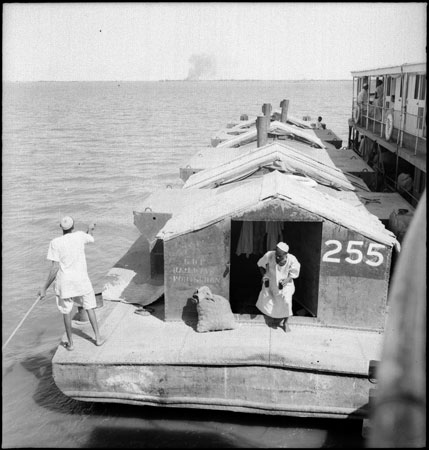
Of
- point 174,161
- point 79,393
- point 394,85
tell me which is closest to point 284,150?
point 394,85

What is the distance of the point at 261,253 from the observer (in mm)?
9766

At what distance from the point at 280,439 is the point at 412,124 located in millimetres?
10109

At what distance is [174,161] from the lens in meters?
A: 32.3

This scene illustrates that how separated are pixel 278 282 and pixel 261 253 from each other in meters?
2.56

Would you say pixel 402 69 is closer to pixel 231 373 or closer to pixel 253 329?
pixel 253 329

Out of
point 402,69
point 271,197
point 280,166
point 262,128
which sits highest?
point 402,69

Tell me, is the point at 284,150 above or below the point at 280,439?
above

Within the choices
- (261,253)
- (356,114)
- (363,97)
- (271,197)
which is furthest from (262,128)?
(356,114)

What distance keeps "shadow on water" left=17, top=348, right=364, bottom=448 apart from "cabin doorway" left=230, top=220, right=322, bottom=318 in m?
1.49

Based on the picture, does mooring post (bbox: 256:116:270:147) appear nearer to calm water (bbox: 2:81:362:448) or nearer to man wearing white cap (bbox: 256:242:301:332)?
calm water (bbox: 2:81:362:448)

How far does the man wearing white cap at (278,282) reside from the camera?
282 inches

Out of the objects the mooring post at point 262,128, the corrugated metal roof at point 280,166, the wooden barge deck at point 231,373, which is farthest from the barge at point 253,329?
the mooring post at point 262,128

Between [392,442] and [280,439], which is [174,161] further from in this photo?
[392,442]

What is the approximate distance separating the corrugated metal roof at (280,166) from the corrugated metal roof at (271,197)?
10.4 ft
